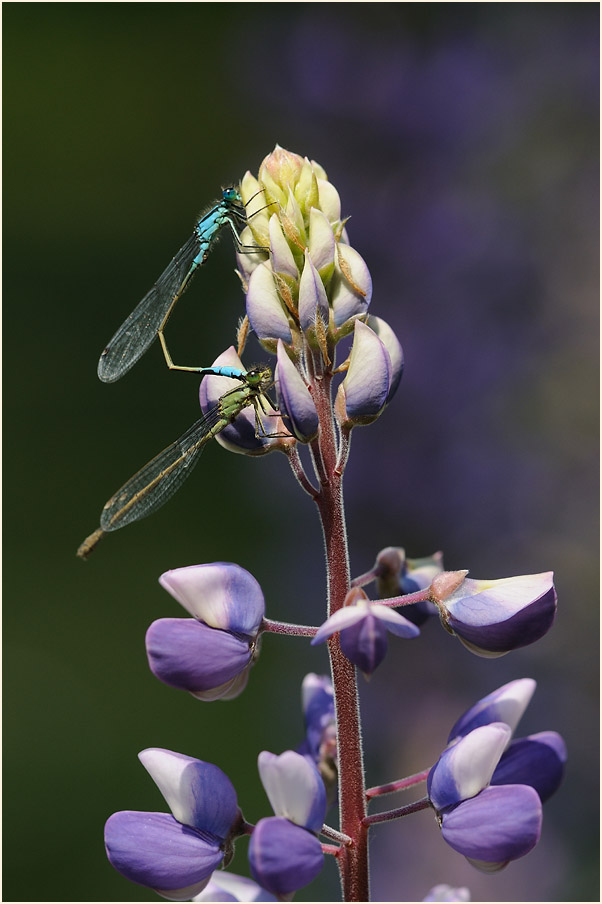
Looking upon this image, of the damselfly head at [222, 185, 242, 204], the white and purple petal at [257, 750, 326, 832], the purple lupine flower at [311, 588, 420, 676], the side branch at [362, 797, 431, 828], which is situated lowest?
the side branch at [362, 797, 431, 828]

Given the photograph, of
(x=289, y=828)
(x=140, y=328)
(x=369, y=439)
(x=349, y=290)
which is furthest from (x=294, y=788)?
(x=369, y=439)

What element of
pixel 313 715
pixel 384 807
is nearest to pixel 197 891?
pixel 313 715

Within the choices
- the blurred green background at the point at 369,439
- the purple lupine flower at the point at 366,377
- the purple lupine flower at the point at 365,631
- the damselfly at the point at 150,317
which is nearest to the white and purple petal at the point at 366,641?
the purple lupine flower at the point at 365,631

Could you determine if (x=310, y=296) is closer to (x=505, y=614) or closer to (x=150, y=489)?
(x=505, y=614)

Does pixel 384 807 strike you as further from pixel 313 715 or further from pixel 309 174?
pixel 309 174

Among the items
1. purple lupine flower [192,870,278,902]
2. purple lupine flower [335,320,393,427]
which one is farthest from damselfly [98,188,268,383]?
purple lupine flower [192,870,278,902]

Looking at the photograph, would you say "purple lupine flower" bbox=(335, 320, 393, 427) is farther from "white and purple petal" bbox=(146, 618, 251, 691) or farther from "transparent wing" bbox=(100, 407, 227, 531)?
"transparent wing" bbox=(100, 407, 227, 531)
